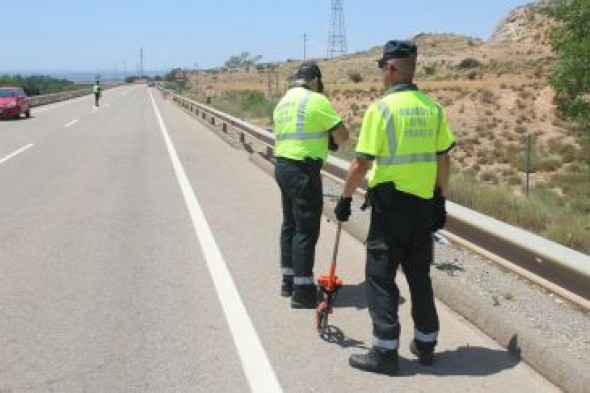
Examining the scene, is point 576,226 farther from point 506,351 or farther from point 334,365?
point 334,365

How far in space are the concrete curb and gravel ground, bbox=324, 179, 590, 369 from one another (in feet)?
0.18

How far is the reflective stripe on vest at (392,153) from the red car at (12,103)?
1319 inches

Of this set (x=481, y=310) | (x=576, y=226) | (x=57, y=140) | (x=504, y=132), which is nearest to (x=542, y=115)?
(x=504, y=132)

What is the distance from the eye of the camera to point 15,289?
7055mm

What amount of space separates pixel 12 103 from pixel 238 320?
107ft

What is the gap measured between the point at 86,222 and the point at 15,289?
3386mm

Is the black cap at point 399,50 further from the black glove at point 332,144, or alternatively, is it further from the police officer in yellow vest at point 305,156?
the black glove at point 332,144

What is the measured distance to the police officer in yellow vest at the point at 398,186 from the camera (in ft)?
→ 16.1

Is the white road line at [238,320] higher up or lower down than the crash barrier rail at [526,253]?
lower down

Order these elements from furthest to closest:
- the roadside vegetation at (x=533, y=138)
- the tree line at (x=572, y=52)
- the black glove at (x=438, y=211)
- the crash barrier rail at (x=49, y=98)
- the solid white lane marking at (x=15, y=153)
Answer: the crash barrier rail at (x=49, y=98) → the solid white lane marking at (x=15, y=153) → the tree line at (x=572, y=52) → the roadside vegetation at (x=533, y=138) → the black glove at (x=438, y=211)

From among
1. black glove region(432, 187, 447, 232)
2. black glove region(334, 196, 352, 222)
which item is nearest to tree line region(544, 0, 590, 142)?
black glove region(432, 187, 447, 232)

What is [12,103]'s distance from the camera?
35875mm

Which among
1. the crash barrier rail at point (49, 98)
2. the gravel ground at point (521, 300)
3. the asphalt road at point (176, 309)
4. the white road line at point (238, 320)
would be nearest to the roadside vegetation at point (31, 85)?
the crash barrier rail at point (49, 98)

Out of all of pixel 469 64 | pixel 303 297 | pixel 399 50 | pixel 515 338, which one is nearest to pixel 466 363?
pixel 515 338
